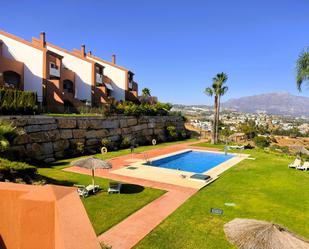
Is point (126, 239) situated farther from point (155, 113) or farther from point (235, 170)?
point (155, 113)

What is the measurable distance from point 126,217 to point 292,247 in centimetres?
679

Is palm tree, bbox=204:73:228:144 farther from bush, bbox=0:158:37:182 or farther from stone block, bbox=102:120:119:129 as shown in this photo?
bush, bbox=0:158:37:182

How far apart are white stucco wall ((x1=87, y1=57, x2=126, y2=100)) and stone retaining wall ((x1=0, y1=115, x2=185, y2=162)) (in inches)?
506

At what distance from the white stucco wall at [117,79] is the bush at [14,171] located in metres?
33.3

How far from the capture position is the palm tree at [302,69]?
66.7ft

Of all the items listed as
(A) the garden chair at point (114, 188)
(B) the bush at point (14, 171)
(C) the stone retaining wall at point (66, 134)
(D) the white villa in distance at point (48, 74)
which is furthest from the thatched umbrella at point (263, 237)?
(D) the white villa in distance at point (48, 74)

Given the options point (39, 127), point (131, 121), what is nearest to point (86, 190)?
point (39, 127)

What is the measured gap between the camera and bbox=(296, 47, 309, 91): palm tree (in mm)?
20316

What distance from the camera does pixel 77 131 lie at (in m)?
25.0

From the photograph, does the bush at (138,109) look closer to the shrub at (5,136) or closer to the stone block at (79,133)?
the stone block at (79,133)

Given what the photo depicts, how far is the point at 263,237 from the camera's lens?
625 cm

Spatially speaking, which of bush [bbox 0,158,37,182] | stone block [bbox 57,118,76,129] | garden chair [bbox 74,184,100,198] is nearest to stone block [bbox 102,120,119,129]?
stone block [bbox 57,118,76,129]

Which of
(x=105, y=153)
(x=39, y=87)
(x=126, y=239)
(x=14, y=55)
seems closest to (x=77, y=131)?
(x=105, y=153)

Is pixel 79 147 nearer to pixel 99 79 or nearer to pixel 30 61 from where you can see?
pixel 30 61
